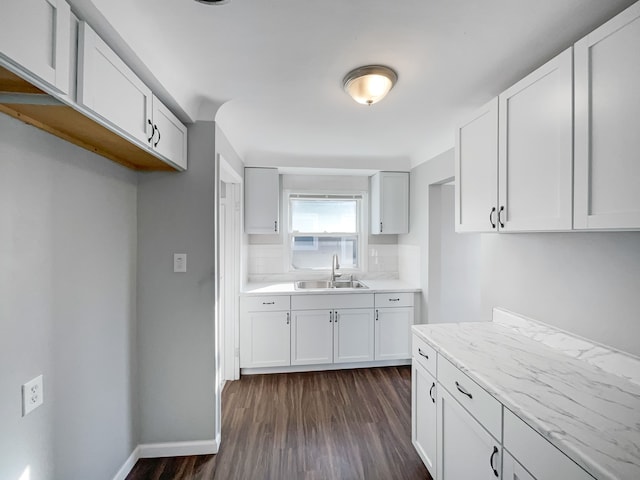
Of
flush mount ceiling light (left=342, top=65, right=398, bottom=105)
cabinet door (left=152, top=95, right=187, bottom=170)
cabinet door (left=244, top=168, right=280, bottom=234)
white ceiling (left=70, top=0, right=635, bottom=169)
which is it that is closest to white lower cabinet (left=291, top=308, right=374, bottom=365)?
cabinet door (left=244, top=168, right=280, bottom=234)

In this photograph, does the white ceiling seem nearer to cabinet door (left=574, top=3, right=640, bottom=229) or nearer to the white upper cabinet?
cabinet door (left=574, top=3, right=640, bottom=229)

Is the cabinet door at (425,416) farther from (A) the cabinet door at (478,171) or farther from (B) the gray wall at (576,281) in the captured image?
(A) the cabinet door at (478,171)

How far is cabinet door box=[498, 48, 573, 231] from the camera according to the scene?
1.07 m

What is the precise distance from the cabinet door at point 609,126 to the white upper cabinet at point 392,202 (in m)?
2.22

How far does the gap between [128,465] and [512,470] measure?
210cm

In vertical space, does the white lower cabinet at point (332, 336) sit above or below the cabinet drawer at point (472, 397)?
below

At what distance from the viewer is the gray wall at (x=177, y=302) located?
177cm

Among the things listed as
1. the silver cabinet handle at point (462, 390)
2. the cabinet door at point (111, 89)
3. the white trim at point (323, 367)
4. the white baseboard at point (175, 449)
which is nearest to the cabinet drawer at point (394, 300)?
the white trim at point (323, 367)

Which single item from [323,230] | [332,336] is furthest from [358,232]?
[332,336]

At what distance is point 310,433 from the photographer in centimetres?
199

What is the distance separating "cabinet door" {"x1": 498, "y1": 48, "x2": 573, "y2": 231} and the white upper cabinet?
1.85 meters

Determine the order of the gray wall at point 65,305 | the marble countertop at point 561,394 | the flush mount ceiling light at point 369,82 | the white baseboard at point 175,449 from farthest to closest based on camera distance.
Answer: the white baseboard at point 175,449
the flush mount ceiling light at point 369,82
the gray wall at point 65,305
the marble countertop at point 561,394

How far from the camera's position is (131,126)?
3.86 ft

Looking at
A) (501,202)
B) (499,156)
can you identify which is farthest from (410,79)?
(501,202)
